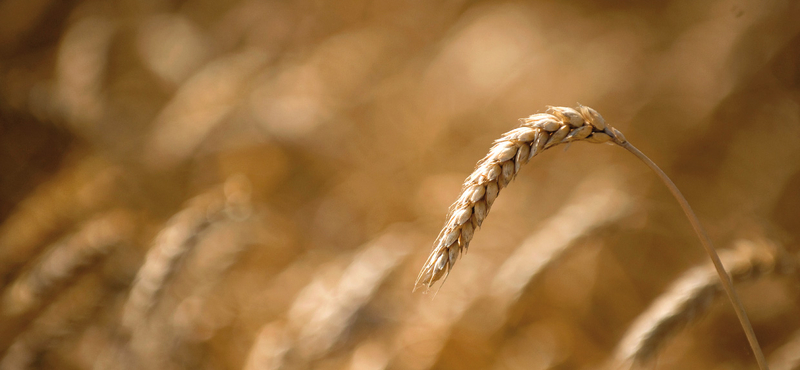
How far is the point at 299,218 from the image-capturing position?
1.94 meters

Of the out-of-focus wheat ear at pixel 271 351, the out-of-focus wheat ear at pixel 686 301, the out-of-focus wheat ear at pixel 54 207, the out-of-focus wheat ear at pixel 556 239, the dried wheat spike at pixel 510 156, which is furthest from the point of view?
the out-of-focus wheat ear at pixel 54 207

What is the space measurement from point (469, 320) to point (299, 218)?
3.15 feet

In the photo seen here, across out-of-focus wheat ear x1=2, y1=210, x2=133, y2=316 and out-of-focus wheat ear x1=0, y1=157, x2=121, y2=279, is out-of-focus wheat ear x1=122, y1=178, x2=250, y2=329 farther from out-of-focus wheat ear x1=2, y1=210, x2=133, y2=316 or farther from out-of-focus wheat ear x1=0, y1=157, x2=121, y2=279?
out-of-focus wheat ear x1=0, y1=157, x2=121, y2=279

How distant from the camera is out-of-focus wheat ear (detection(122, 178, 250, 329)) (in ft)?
3.56

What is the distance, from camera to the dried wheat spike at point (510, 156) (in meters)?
0.39

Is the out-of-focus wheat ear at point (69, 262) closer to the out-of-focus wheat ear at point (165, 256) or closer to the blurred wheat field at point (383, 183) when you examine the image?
the blurred wheat field at point (383, 183)

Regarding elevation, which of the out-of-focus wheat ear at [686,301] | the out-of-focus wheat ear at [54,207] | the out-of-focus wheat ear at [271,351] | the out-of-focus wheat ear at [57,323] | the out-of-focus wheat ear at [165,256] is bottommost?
the out-of-focus wheat ear at [686,301]

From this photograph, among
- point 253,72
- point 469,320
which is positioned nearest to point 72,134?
point 253,72

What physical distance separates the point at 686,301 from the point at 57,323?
174cm

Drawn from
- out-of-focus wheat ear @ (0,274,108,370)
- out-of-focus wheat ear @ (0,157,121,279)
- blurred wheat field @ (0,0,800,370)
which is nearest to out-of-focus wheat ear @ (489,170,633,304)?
blurred wheat field @ (0,0,800,370)

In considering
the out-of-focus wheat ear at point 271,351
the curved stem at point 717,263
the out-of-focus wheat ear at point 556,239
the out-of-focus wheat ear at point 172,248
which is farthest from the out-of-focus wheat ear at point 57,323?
the curved stem at point 717,263

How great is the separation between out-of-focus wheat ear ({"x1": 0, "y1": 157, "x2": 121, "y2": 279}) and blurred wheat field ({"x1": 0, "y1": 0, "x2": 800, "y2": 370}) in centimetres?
1

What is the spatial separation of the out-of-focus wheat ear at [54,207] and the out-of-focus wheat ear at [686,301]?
2.34 metres

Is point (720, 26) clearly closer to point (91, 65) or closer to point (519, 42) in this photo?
point (519, 42)
